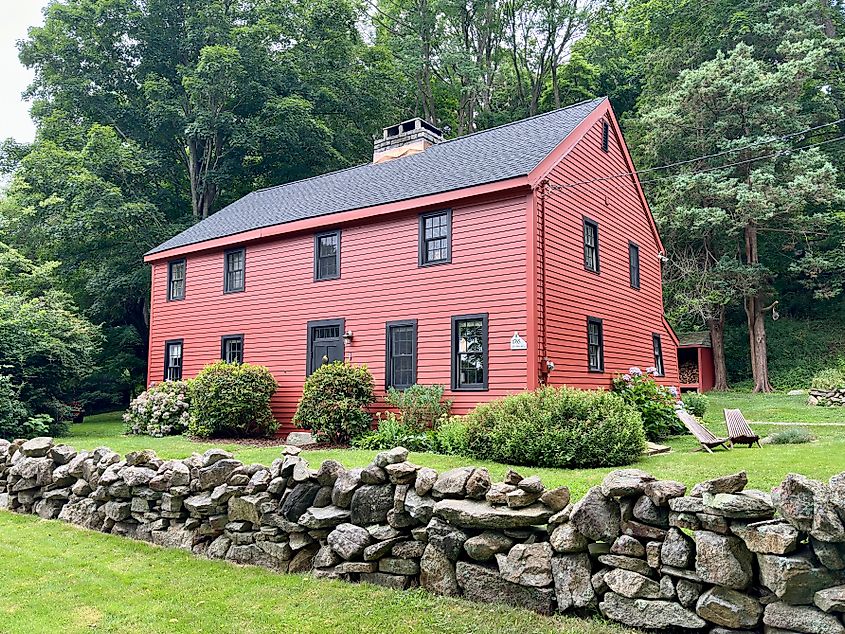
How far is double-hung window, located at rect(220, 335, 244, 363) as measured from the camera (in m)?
17.4

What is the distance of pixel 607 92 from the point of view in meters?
35.2

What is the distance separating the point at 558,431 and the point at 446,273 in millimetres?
5236

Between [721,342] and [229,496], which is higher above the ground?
[721,342]

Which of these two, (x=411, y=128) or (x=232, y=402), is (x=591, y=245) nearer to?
(x=411, y=128)

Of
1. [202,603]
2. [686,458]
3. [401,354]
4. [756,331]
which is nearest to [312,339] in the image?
[401,354]

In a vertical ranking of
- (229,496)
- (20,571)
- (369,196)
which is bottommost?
(20,571)

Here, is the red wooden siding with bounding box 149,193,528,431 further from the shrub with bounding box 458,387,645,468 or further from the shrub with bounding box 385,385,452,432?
the shrub with bounding box 458,387,645,468

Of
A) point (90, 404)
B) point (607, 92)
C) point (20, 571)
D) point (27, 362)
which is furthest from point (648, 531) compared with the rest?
point (607, 92)

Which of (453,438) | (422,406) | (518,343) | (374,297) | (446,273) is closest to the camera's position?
(453,438)

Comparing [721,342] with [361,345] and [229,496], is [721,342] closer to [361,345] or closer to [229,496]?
[361,345]

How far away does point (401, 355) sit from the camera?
14070mm

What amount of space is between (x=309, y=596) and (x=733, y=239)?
26.8 metres

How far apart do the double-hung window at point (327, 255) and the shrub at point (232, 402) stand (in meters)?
2.80

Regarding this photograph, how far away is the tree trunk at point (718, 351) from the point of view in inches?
1035
